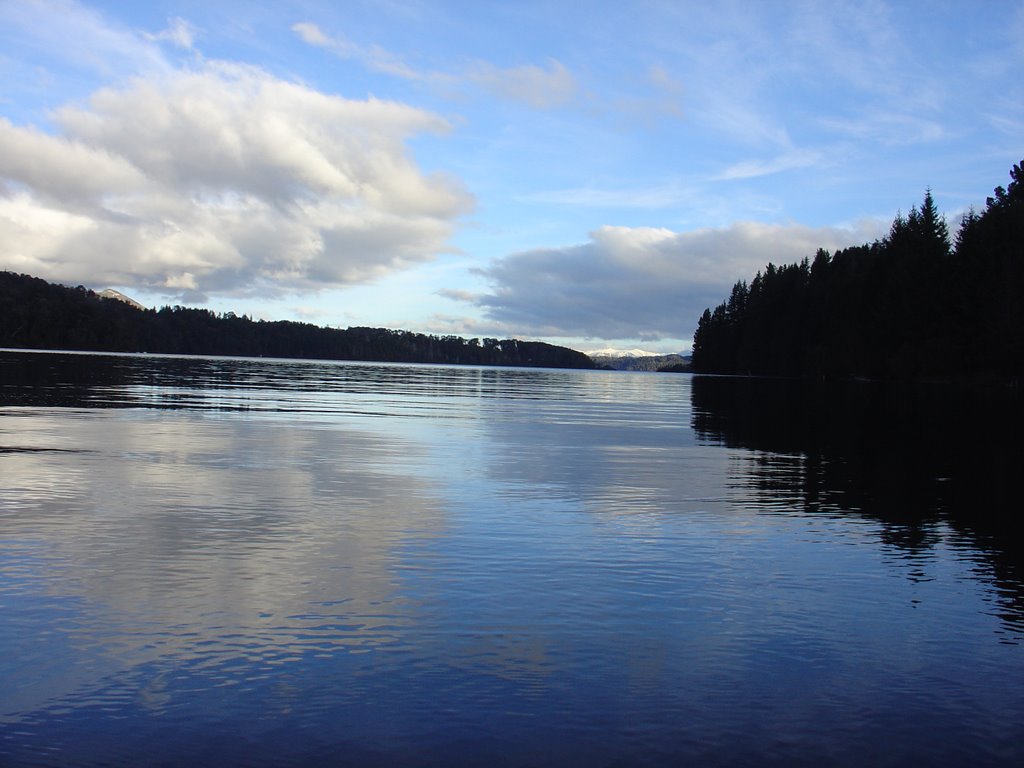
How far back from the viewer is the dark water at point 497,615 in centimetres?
678

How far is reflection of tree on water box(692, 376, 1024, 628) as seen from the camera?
580 inches

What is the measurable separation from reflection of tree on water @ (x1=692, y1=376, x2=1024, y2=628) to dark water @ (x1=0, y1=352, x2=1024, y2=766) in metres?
0.16

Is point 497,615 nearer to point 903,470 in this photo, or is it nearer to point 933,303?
point 903,470

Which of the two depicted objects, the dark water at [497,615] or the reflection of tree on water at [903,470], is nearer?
the dark water at [497,615]

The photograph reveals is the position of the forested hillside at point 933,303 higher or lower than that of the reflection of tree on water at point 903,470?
higher

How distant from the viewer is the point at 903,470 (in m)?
23.7

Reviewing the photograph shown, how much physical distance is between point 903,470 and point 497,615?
684 inches

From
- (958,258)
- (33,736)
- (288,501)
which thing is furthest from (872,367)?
(33,736)

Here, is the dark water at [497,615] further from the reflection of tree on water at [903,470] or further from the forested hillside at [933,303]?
the forested hillside at [933,303]

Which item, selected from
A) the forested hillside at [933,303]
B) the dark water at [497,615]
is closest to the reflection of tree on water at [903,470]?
the dark water at [497,615]

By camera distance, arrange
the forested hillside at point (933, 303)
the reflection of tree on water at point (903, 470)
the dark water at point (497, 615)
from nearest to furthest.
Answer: the dark water at point (497, 615) < the reflection of tree on water at point (903, 470) < the forested hillside at point (933, 303)

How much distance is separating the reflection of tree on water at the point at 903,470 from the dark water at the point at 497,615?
16 cm

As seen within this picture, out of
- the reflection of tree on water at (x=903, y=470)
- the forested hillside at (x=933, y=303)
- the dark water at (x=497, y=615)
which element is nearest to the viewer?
the dark water at (x=497, y=615)

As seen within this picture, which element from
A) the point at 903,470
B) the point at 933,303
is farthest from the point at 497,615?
the point at 933,303
